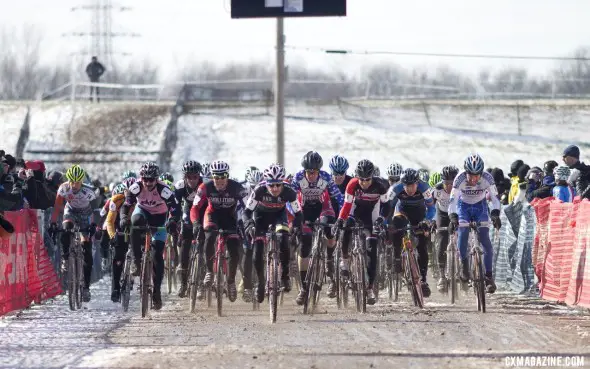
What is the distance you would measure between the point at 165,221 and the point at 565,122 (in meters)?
48.7

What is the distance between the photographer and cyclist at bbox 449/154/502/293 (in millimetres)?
18578

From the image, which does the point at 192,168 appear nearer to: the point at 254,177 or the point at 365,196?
the point at 254,177

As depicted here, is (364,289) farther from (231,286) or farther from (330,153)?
(330,153)

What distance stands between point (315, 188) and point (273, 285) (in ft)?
9.62

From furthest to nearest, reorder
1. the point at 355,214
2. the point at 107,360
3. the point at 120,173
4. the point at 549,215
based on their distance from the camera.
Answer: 1. the point at 120,173
2. the point at 549,215
3. the point at 355,214
4. the point at 107,360

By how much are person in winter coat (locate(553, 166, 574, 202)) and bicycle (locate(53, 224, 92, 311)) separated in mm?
6713

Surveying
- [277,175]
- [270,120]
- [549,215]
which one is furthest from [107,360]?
[270,120]

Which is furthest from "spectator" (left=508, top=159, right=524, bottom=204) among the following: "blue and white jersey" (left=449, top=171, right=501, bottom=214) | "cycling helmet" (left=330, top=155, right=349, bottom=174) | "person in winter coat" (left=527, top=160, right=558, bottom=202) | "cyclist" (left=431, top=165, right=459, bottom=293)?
"blue and white jersey" (left=449, top=171, right=501, bottom=214)

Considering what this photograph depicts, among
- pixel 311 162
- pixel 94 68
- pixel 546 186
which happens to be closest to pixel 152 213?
pixel 311 162

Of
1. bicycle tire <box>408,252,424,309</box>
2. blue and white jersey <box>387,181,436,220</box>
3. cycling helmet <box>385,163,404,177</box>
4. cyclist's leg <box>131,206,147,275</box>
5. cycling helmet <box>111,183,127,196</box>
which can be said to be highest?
cycling helmet <box>385,163,404,177</box>

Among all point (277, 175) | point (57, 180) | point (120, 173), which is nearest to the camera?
point (277, 175)

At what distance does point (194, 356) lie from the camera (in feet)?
41.6

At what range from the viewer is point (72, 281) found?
62.6 feet

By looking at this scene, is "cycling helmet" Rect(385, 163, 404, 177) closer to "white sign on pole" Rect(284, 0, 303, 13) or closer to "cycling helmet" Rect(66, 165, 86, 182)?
"cycling helmet" Rect(66, 165, 86, 182)
